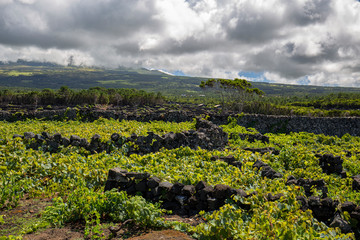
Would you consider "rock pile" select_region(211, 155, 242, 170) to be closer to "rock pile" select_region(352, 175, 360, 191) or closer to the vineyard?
the vineyard

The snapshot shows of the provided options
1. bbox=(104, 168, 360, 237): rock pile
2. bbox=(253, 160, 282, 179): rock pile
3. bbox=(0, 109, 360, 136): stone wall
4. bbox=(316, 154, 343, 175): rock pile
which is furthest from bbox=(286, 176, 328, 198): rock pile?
bbox=(0, 109, 360, 136): stone wall

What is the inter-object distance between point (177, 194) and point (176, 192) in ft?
0.29

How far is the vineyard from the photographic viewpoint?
5512 mm

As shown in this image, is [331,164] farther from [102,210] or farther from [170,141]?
[102,210]

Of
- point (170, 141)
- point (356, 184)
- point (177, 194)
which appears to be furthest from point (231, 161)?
point (170, 141)

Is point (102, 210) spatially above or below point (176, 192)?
below

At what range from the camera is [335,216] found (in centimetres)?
652

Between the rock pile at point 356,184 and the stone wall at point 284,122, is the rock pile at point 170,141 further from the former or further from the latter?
the stone wall at point 284,122

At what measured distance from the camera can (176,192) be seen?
24.8ft

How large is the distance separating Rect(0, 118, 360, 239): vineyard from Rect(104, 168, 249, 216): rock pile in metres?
0.03

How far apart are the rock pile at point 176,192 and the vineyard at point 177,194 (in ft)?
0.10

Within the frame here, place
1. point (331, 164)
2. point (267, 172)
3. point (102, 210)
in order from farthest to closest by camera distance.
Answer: point (331, 164) < point (267, 172) < point (102, 210)

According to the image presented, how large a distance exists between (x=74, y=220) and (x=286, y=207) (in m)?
5.65

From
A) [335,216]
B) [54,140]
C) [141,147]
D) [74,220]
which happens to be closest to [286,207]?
[335,216]
